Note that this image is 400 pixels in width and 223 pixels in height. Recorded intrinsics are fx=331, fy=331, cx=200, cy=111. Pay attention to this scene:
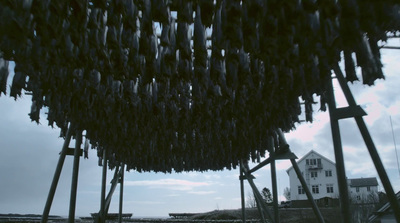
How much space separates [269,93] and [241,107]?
1.15m

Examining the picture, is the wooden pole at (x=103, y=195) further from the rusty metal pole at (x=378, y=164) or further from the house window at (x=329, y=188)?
the house window at (x=329, y=188)

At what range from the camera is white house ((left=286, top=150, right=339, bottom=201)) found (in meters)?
72.3

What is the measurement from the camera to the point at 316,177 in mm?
74188

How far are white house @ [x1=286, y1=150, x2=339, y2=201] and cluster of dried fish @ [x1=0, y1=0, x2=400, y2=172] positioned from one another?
67.0m

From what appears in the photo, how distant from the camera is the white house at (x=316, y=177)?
237 ft

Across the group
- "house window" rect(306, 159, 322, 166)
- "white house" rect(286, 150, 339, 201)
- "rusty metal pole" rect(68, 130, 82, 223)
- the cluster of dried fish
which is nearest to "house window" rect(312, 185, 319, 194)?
"white house" rect(286, 150, 339, 201)

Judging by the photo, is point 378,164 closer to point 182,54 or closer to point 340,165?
point 340,165

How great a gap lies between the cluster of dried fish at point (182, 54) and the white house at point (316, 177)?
67.0 metres

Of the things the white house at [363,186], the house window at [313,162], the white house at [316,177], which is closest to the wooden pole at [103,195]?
the white house at [316,177]

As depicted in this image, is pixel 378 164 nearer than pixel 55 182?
Yes

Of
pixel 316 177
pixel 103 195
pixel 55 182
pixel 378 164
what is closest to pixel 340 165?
pixel 378 164

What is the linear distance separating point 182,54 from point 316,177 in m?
74.7

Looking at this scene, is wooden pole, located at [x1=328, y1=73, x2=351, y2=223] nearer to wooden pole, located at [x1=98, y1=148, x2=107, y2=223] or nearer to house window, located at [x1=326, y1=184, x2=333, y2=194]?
wooden pole, located at [x1=98, y1=148, x2=107, y2=223]

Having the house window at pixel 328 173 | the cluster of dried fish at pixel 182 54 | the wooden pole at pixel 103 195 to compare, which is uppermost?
the house window at pixel 328 173
